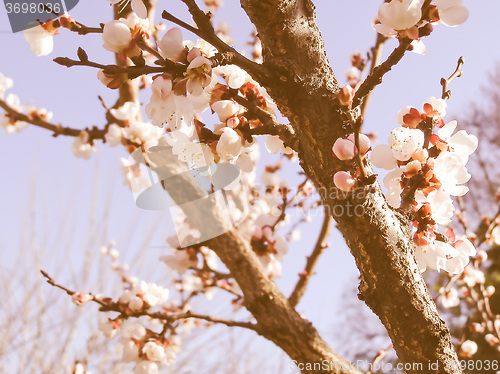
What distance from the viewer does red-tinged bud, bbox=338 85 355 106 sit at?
3.30 ft

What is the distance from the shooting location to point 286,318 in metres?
1.94

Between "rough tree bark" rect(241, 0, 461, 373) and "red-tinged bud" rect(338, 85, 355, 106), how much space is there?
4cm

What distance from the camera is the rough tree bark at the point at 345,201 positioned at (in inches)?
41.8

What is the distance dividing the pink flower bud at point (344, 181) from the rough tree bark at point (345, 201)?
0.06m

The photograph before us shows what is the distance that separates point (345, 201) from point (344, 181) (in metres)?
0.07

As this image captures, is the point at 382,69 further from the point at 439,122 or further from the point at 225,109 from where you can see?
the point at 225,109

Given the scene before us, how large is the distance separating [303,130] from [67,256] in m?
5.58

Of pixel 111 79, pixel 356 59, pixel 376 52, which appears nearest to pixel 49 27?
pixel 111 79

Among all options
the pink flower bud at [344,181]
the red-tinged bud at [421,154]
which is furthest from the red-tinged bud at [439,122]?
the pink flower bud at [344,181]

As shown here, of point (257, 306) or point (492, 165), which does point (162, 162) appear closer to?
point (257, 306)

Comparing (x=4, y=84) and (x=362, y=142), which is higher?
(x=4, y=84)

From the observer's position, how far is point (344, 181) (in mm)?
983

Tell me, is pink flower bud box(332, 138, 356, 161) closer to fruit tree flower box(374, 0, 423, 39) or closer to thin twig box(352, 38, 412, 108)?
thin twig box(352, 38, 412, 108)

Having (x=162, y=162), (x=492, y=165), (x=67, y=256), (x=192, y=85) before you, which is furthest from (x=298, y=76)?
(x=492, y=165)
